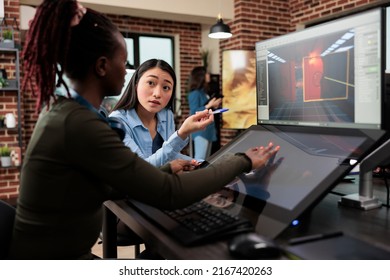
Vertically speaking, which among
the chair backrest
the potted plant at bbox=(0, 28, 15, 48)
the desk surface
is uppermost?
the potted plant at bbox=(0, 28, 15, 48)

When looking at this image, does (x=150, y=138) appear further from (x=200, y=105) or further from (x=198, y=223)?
(x=200, y=105)

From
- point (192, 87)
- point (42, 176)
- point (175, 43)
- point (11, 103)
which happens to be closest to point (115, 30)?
point (42, 176)

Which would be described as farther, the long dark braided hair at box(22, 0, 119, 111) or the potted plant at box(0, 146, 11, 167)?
the potted plant at box(0, 146, 11, 167)

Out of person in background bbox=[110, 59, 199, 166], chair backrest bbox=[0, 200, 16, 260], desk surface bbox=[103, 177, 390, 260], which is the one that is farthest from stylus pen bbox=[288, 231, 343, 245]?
person in background bbox=[110, 59, 199, 166]

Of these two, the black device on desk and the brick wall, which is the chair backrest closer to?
the black device on desk

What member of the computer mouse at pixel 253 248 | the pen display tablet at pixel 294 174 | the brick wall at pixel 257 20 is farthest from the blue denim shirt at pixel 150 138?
the brick wall at pixel 257 20

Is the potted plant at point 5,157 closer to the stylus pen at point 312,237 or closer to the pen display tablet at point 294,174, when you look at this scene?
the pen display tablet at point 294,174

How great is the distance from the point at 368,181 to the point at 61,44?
0.92 meters

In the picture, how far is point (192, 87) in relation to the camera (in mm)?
5559

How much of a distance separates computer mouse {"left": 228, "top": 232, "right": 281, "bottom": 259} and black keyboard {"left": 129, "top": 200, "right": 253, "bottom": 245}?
0.08m

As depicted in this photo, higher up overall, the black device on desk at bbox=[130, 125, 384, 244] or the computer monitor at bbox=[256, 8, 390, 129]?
the computer monitor at bbox=[256, 8, 390, 129]

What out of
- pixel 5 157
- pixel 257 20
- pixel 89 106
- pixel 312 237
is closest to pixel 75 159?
pixel 89 106

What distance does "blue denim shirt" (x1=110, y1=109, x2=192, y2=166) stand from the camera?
5.20 ft

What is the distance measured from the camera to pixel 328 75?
3.54 ft
